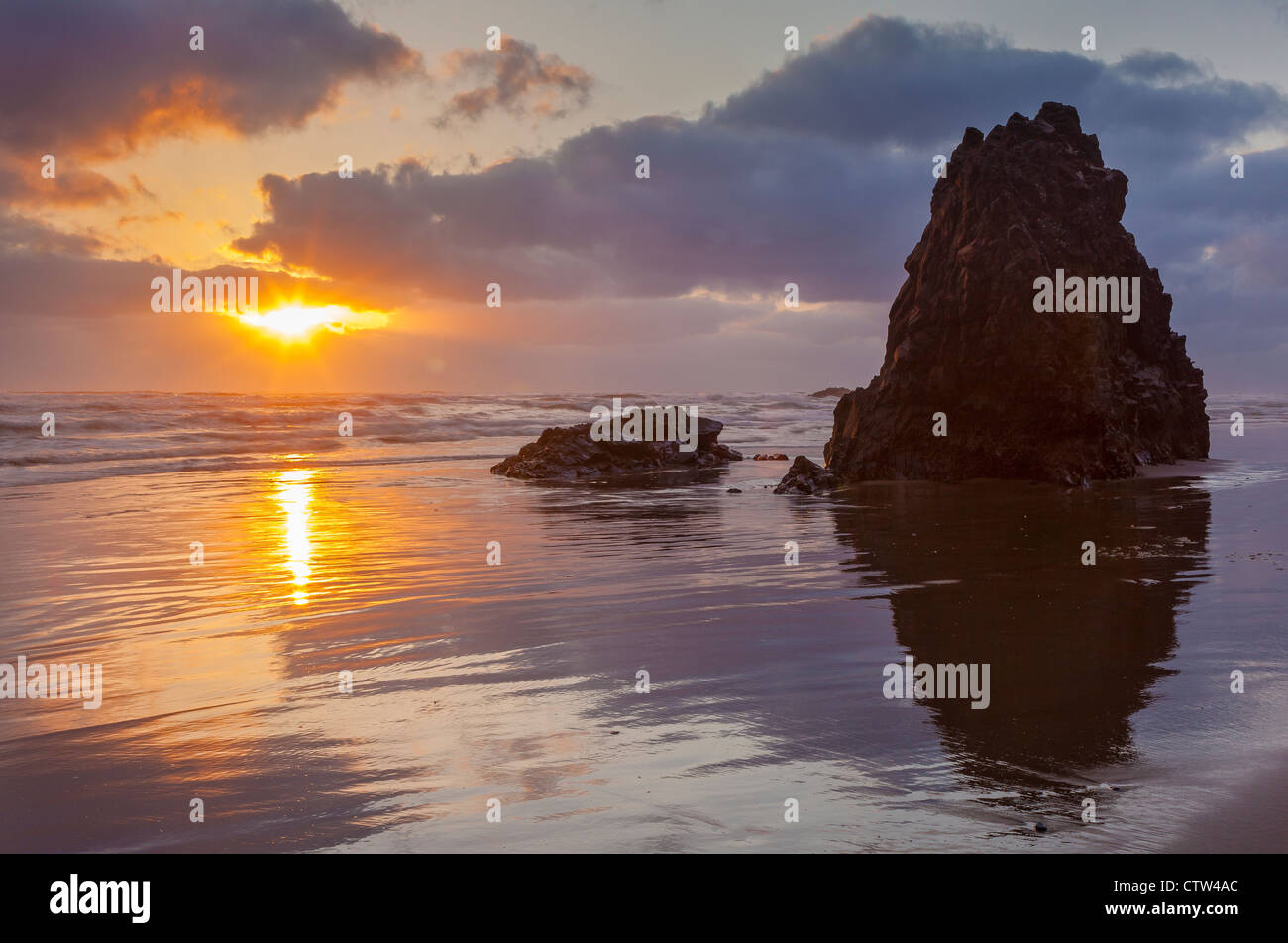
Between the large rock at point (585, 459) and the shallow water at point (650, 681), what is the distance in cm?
946

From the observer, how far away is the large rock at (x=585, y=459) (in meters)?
26.2

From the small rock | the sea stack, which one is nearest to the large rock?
the sea stack

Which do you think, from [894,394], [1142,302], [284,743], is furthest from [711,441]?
[284,743]

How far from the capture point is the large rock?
26.2m

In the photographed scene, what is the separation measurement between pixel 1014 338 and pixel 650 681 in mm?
17005

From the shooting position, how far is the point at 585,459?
88.2ft

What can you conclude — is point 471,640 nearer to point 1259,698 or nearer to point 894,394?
point 1259,698

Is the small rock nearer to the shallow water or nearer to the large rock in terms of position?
the shallow water

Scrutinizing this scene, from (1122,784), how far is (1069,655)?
269cm

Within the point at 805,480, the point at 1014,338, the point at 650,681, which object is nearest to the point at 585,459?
the point at 805,480

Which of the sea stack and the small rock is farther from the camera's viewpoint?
the sea stack

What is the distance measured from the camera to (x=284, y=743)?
5.70 meters

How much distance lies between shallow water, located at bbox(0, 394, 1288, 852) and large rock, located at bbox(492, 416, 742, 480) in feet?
31.1

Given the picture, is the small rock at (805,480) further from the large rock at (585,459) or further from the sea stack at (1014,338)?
the large rock at (585,459)
